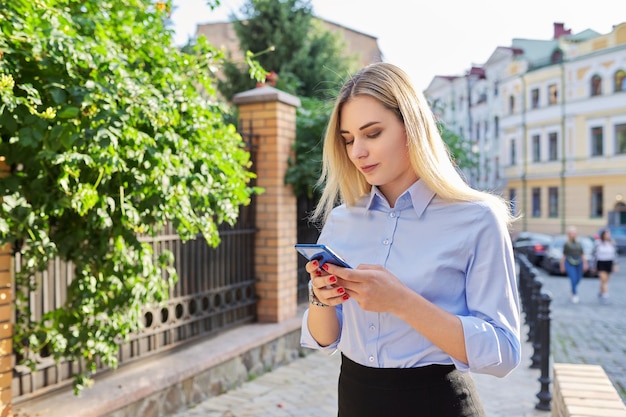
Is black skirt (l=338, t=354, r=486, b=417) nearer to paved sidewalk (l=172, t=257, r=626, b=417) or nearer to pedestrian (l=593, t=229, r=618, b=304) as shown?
paved sidewalk (l=172, t=257, r=626, b=417)

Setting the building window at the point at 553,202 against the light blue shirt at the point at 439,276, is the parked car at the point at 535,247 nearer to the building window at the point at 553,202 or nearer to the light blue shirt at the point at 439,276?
the building window at the point at 553,202

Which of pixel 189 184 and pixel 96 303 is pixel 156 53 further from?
pixel 96 303

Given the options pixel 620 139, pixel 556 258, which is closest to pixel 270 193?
pixel 556 258

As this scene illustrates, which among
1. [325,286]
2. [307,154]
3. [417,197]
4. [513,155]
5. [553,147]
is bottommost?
[325,286]

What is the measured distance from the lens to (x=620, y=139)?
3453cm

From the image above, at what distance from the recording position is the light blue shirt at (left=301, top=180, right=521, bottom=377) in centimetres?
168

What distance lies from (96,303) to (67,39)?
1.62 m

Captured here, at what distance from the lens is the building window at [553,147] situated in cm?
3856

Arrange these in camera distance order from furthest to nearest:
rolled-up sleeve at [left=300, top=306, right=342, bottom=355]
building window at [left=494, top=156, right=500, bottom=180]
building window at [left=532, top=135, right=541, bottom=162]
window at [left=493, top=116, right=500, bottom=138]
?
building window at [left=494, top=156, right=500, bottom=180] → window at [left=493, top=116, right=500, bottom=138] → building window at [left=532, top=135, right=541, bottom=162] → rolled-up sleeve at [left=300, top=306, right=342, bottom=355]

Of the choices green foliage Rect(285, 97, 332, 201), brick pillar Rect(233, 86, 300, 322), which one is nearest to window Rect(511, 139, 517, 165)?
green foliage Rect(285, 97, 332, 201)

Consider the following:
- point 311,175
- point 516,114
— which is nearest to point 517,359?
point 311,175

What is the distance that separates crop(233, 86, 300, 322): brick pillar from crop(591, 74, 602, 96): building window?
3335cm

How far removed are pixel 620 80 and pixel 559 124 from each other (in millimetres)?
4903

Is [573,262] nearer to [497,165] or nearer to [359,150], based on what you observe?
[359,150]
